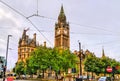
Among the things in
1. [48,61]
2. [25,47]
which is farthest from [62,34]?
[48,61]

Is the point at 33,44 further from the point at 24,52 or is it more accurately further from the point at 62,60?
the point at 62,60

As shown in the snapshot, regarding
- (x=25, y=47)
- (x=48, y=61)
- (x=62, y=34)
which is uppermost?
(x=62, y=34)

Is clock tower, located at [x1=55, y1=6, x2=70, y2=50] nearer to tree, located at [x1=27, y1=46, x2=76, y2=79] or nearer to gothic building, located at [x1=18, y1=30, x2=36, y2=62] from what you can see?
gothic building, located at [x1=18, y1=30, x2=36, y2=62]

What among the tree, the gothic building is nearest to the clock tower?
the gothic building

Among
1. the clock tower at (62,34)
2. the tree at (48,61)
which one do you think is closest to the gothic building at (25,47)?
the clock tower at (62,34)

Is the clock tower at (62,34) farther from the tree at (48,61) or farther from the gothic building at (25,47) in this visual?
the tree at (48,61)

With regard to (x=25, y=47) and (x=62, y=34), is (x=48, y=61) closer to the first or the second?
(x=25, y=47)

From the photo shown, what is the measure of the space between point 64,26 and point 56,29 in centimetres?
595

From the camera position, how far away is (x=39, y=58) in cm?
8688

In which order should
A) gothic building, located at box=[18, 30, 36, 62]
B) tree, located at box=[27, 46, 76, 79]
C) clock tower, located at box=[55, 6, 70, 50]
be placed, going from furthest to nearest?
clock tower, located at box=[55, 6, 70, 50], gothic building, located at box=[18, 30, 36, 62], tree, located at box=[27, 46, 76, 79]

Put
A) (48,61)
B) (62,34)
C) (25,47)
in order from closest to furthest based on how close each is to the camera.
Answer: (48,61), (25,47), (62,34)

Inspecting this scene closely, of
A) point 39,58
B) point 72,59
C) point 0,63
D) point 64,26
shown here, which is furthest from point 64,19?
point 0,63

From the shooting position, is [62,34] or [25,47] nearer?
[25,47]

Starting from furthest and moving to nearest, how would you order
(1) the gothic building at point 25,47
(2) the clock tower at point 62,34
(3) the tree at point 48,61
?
1. (2) the clock tower at point 62,34
2. (1) the gothic building at point 25,47
3. (3) the tree at point 48,61
